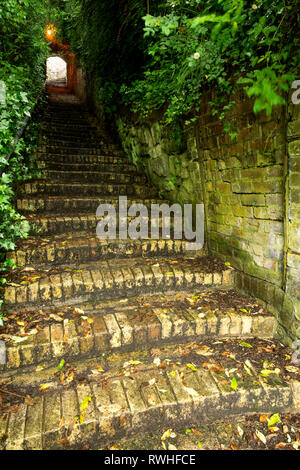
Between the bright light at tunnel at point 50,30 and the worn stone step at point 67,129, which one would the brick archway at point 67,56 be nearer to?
the bright light at tunnel at point 50,30

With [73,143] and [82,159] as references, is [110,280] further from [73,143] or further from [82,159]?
[73,143]

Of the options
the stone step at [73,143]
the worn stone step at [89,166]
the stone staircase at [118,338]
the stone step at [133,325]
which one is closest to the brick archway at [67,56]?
the stone step at [73,143]

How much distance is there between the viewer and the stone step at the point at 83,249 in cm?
245

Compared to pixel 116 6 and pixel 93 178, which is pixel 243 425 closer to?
pixel 93 178

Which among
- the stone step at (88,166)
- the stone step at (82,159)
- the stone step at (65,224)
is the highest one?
the stone step at (82,159)

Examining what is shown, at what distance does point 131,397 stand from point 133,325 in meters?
0.47

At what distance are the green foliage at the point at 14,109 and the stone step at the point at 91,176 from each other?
0.33m

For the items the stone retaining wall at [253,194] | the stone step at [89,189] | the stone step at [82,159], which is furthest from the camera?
the stone step at [82,159]

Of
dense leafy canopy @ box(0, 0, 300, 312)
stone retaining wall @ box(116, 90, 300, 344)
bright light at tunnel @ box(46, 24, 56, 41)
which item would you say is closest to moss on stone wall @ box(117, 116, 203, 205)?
stone retaining wall @ box(116, 90, 300, 344)

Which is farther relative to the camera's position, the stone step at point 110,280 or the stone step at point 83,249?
the stone step at point 83,249

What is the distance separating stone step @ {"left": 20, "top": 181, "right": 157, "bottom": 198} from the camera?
351 centimetres

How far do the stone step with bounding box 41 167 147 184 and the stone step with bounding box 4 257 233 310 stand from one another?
189 cm

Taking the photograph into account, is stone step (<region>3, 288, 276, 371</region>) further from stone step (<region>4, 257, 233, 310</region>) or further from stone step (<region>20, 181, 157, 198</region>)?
stone step (<region>20, 181, 157, 198</region>)

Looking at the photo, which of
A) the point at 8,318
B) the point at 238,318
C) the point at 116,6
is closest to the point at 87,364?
the point at 8,318
